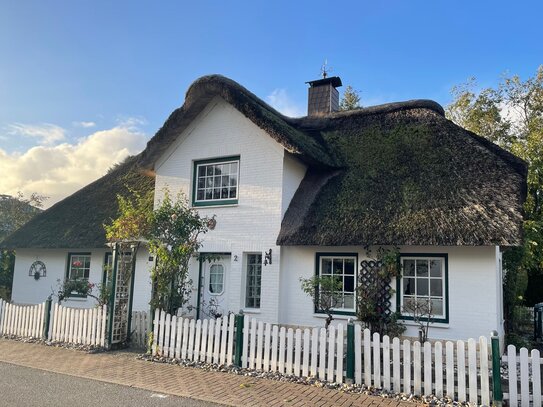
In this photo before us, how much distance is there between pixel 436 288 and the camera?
9.88 metres

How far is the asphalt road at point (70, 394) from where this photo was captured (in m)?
6.18

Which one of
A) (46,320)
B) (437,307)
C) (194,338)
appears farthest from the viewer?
(46,320)

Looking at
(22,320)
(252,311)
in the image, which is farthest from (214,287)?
(22,320)

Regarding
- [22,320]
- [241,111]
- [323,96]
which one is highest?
[323,96]

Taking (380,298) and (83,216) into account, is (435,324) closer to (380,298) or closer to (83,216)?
(380,298)

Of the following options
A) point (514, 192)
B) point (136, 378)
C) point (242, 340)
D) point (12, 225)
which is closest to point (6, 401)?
point (136, 378)

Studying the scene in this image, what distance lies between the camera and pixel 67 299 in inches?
573

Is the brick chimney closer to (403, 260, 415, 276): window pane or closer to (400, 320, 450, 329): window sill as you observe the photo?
(403, 260, 415, 276): window pane

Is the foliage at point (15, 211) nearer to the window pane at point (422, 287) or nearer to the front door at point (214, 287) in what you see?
the front door at point (214, 287)

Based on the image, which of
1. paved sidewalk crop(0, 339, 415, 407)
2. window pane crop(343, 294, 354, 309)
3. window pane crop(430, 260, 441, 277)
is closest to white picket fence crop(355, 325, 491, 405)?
paved sidewalk crop(0, 339, 415, 407)

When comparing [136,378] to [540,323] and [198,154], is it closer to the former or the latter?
[198,154]

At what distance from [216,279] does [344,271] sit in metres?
3.57

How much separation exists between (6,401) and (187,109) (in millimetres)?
8438

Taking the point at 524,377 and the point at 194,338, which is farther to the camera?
the point at 194,338
